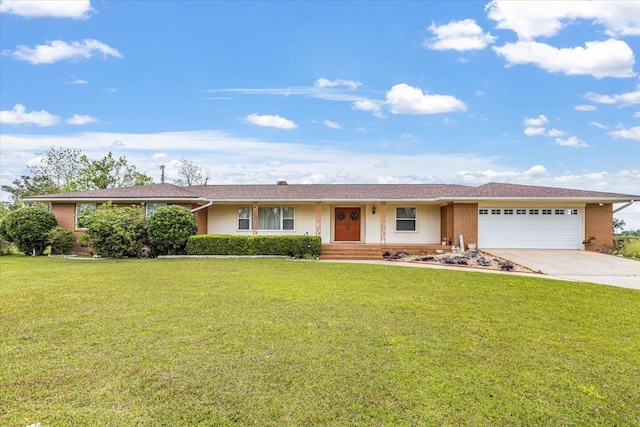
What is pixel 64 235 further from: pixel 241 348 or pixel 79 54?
pixel 241 348

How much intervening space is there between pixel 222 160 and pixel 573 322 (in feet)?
86.0

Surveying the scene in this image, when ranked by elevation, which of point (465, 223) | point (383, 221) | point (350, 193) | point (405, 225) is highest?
point (350, 193)

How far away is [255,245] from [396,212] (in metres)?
7.62

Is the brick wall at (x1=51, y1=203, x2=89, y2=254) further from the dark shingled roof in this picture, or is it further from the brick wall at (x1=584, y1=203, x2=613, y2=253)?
the brick wall at (x1=584, y1=203, x2=613, y2=253)

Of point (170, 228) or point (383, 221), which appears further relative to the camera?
point (383, 221)

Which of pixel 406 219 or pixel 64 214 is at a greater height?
pixel 64 214

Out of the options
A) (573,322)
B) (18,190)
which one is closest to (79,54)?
(573,322)

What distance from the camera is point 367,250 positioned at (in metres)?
16.6

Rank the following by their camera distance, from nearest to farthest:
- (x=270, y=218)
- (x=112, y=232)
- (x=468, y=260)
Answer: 1. (x=468, y=260)
2. (x=112, y=232)
3. (x=270, y=218)

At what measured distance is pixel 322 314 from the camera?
611cm

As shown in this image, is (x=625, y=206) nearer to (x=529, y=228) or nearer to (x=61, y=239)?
(x=529, y=228)

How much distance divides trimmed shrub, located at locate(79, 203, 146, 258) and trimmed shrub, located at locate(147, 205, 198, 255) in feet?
2.41

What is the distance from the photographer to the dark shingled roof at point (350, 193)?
1625 centimetres

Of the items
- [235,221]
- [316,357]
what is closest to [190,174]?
[235,221]
